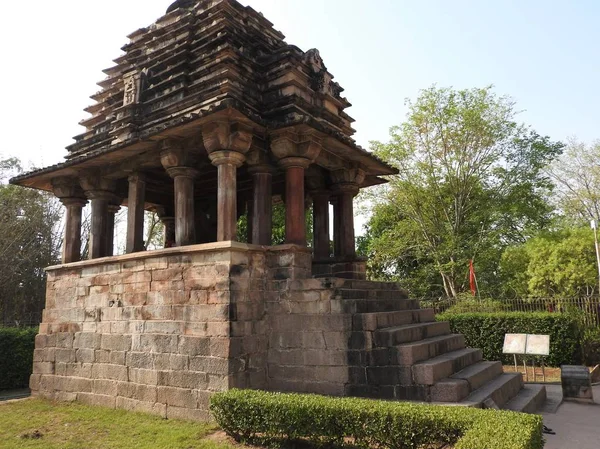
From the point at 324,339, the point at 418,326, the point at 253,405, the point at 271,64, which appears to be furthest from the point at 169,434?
the point at 271,64

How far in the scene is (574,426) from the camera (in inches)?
246

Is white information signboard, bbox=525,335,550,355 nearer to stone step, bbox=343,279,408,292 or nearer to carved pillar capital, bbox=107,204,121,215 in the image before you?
stone step, bbox=343,279,408,292

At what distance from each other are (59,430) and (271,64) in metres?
7.02

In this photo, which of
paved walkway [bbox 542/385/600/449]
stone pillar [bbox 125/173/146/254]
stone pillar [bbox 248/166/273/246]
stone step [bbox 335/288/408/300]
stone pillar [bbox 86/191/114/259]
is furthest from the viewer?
stone pillar [bbox 86/191/114/259]

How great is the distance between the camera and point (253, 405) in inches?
211

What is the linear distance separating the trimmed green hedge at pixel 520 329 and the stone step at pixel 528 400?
5315 millimetres

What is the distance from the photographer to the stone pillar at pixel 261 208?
24.9 feet

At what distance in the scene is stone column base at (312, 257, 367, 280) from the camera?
9062mm

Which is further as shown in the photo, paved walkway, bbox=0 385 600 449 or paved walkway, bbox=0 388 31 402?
paved walkway, bbox=0 388 31 402

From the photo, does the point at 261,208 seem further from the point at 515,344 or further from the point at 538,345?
the point at 538,345

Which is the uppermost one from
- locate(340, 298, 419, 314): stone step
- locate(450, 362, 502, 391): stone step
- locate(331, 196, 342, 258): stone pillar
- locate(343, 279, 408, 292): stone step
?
locate(331, 196, 342, 258): stone pillar

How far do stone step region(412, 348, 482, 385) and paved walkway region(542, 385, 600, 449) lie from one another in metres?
1.37

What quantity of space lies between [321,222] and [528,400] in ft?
16.9

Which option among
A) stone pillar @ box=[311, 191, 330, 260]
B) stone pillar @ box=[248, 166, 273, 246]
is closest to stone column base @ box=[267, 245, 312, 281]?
stone pillar @ box=[248, 166, 273, 246]
